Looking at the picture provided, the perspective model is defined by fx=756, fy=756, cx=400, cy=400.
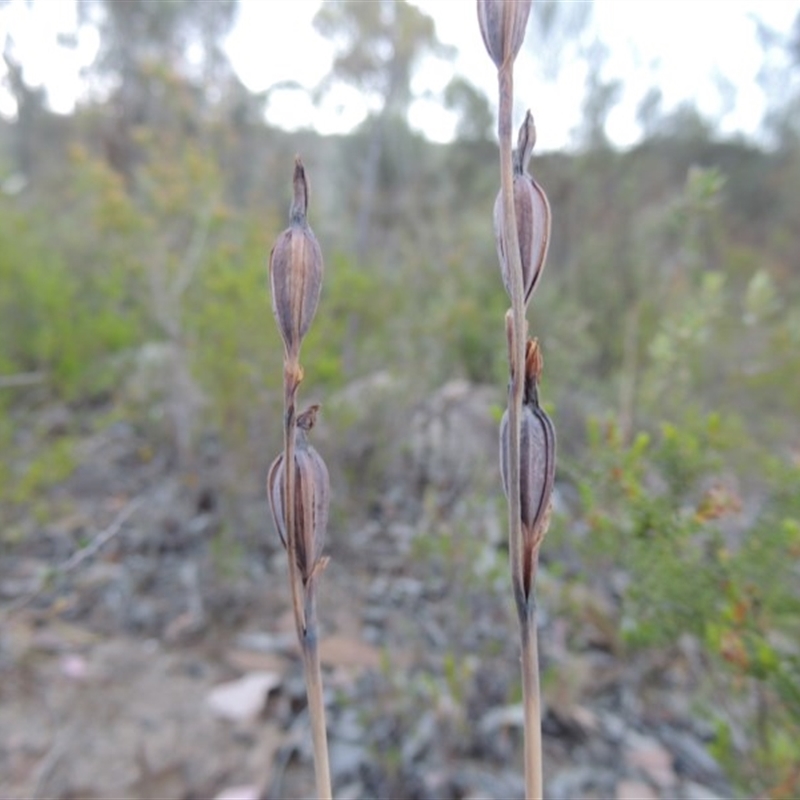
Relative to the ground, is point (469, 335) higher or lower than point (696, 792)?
higher

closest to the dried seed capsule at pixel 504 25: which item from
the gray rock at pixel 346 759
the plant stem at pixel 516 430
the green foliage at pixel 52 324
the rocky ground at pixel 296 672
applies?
the plant stem at pixel 516 430

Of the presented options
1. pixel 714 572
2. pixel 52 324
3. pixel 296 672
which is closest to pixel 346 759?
pixel 296 672

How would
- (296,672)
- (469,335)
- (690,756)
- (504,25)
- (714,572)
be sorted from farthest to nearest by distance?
(469,335)
(296,672)
(690,756)
(714,572)
(504,25)

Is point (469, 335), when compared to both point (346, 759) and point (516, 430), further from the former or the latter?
point (516, 430)

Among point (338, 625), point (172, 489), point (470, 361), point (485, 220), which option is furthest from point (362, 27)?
point (338, 625)

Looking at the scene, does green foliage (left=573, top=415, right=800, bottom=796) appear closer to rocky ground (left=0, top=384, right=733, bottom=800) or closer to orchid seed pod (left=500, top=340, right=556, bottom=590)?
rocky ground (left=0, top=384, right=733, bottom=800)
